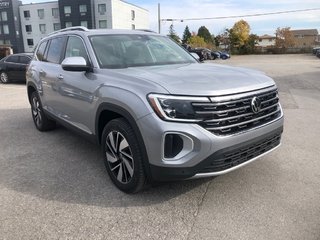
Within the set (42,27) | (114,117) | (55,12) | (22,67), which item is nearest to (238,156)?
(114,117)

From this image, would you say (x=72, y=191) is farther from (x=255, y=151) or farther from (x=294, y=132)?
(x=294, y=132)

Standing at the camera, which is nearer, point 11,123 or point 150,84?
point 150,84

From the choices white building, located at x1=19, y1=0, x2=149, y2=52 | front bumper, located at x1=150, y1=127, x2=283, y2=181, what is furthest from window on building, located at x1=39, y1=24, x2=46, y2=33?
front bumper, located at x1=150, y1=127, x2=283, y2=181

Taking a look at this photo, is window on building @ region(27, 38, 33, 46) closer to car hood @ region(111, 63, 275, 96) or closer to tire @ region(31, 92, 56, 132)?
tire @ region(31, 92, 56, 132)

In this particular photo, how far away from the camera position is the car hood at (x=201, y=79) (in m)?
3.12

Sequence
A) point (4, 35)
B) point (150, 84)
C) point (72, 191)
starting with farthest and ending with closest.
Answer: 1. point (4, 35)
2. point (72, 191)
3. point (150, 84)

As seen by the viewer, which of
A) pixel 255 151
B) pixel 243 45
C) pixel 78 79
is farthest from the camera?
pixel 243 45

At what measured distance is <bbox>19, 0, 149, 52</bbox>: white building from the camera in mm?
60500

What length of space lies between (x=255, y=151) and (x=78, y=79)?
2390 mm

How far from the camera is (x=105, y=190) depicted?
3.85 m

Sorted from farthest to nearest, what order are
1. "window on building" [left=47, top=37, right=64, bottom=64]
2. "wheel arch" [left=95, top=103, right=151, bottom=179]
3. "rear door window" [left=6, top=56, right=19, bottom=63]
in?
"rear door window" [left=6, top=56, right=19, bottom=63] → "window on building" [left=47, top=37, right=64, bottom=64] → "wheel arch" [left=95, top=103, right=151, bottom=179]

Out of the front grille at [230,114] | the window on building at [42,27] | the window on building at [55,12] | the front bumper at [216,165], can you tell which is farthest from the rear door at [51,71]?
the window on building at [42,27]

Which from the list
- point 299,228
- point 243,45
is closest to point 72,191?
point 299,228

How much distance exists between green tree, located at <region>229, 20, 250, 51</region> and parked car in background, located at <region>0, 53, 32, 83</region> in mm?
64528
